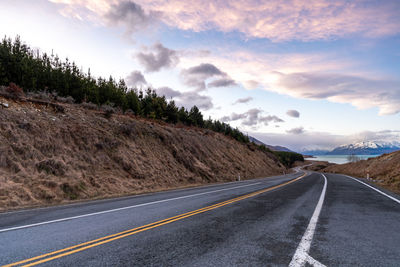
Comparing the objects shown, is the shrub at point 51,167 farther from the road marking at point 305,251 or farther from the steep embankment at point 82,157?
the road marking at point 305,251

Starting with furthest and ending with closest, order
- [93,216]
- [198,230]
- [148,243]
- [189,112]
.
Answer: [189,112] < [93,216] < [198,230] < [148,243]

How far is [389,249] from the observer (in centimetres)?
469

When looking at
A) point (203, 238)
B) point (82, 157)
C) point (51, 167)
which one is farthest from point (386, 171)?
point (51, 167)

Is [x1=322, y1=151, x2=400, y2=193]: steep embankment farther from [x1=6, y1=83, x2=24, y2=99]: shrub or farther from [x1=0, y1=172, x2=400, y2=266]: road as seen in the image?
[x1=6, y1=83, x2=24, y2=99]: shrub

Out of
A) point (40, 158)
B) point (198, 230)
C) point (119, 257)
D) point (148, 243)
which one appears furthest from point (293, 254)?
point (40, 158)

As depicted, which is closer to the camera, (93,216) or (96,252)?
(96,252)

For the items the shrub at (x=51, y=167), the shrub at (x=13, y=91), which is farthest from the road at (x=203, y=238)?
the shrub at (x=13, y=91)

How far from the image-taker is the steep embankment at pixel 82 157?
13406 mm

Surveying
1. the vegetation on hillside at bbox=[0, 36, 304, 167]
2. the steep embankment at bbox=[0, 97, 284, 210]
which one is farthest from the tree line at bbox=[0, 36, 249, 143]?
the steep embankment at bbox=[0, 97, 284, 210]

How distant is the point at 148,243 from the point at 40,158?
14.4m

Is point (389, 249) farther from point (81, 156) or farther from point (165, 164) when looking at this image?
point (165, 164)

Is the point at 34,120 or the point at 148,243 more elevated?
the point at 34,120

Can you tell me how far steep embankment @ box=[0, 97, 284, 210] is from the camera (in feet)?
44.0

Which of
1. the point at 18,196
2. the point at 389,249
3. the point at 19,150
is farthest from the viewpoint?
A: the point at 19,150
